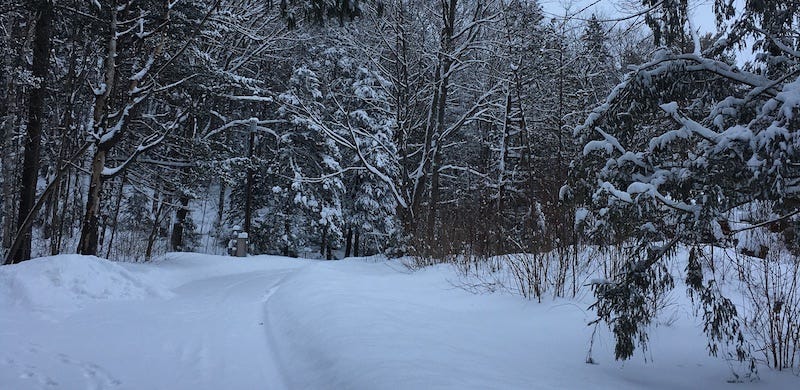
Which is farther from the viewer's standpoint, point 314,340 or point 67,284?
point 67,284

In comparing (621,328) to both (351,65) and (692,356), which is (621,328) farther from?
(351,65)

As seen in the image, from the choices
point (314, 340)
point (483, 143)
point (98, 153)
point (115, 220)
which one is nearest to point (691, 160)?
point (314, 340)

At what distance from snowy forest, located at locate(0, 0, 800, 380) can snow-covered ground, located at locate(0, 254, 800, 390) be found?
0.34 metres

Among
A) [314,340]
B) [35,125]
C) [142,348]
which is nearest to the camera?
[314,340]

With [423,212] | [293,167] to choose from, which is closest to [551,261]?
[423,212]

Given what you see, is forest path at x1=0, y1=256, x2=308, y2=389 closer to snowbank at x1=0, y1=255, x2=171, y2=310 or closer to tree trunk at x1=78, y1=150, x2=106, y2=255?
snowbank at x1=0, y1=255, x2=171, y2=310

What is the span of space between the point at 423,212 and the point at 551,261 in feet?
23.0

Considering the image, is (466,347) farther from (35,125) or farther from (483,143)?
(483,143)

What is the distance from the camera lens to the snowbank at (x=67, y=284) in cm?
692

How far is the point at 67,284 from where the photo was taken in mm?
7516

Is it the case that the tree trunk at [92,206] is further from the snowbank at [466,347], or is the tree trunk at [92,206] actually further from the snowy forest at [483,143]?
the snowbank at [466,347]

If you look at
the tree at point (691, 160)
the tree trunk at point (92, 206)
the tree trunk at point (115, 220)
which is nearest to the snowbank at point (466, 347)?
the tree at point (691, 160)

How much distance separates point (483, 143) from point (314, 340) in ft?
65.5

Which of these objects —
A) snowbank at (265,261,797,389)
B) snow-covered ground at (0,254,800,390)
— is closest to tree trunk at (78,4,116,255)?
snow-covered ground at (0,254,800,390)
